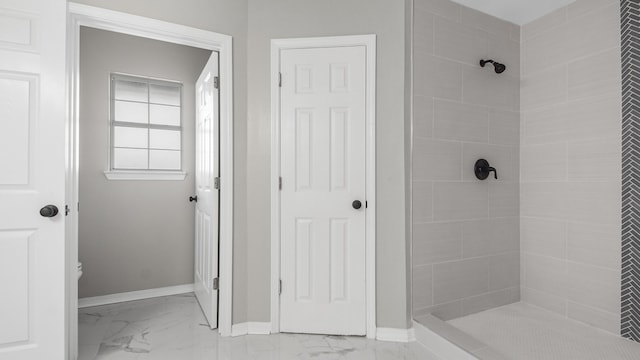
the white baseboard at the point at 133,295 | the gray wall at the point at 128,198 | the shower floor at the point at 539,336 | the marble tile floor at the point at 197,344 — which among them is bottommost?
the marble tile floor at the point at 197,344

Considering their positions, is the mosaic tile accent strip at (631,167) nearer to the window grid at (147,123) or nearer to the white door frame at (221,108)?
the white door frame at (221,108)

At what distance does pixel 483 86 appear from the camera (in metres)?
2.28

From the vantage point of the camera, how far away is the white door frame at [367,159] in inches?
80.4

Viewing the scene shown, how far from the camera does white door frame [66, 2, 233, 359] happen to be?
1.73 metres

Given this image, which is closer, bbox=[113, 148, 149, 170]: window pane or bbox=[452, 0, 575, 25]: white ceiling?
bbox=[452, 0, 575, 25]: white ceiling

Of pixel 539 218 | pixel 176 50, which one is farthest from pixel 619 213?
pixel 176 50

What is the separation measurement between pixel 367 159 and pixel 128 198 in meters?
2.15

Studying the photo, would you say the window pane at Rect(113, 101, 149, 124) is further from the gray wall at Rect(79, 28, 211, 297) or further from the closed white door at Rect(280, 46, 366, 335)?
the closed white door at Rect(280, 46, 366, 335)

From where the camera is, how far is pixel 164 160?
9.46ft

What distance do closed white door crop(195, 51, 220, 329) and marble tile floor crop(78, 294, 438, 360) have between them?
21 cm

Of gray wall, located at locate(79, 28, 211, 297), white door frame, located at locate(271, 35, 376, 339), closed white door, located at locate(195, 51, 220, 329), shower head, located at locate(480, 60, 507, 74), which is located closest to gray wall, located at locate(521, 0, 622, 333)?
shower head, located at locate(480, 60, 507, 74)

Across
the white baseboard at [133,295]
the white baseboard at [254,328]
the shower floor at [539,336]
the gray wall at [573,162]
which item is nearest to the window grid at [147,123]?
the white baseboard at [133,295]

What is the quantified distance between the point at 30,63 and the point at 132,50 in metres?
1.32

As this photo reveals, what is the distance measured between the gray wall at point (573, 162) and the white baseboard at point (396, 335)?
1.06 meters
